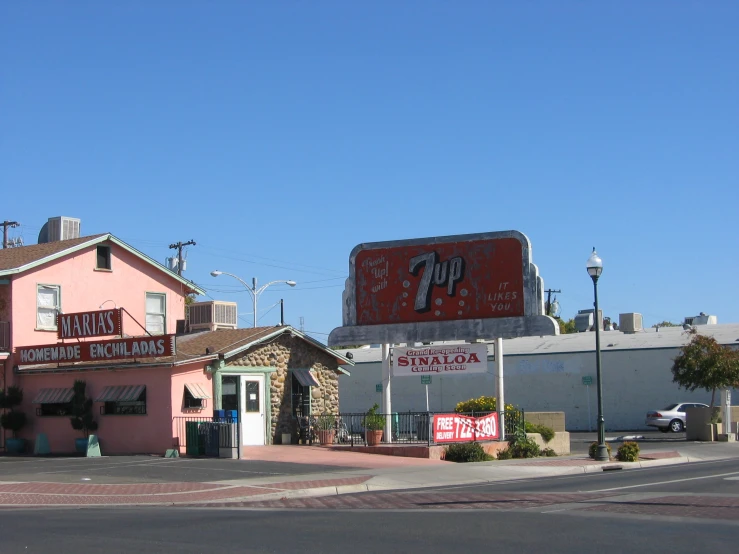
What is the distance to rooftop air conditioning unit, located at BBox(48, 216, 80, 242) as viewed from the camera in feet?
125

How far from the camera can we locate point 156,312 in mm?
35375

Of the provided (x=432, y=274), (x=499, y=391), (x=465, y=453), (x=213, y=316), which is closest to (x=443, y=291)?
(x=432, y=274)

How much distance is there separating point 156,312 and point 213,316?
2.55 meters

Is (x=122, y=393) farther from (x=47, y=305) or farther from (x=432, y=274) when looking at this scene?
(x=432, y=274)

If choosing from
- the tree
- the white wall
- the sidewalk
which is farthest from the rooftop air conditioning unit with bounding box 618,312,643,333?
the sidewalk

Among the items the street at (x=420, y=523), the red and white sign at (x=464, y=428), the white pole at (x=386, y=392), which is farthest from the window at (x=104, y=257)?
the street at (x=420, y=523)

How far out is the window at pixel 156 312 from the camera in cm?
3506

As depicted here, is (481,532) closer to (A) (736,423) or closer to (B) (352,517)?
(B) (352,517)

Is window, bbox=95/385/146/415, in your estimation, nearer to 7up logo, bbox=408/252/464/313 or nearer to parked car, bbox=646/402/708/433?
7up logo, bbox=408/252/464/313

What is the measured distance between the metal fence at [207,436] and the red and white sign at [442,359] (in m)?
5.51

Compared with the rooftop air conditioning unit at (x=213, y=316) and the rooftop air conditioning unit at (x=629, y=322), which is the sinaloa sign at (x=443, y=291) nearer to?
the rooftop air conditioning unit at (x=213, y=316)

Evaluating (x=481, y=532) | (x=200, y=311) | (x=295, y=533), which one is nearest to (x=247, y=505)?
(x=295, y=533)

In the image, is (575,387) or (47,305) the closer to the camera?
(47,305)

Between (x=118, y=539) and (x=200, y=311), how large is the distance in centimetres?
2680
